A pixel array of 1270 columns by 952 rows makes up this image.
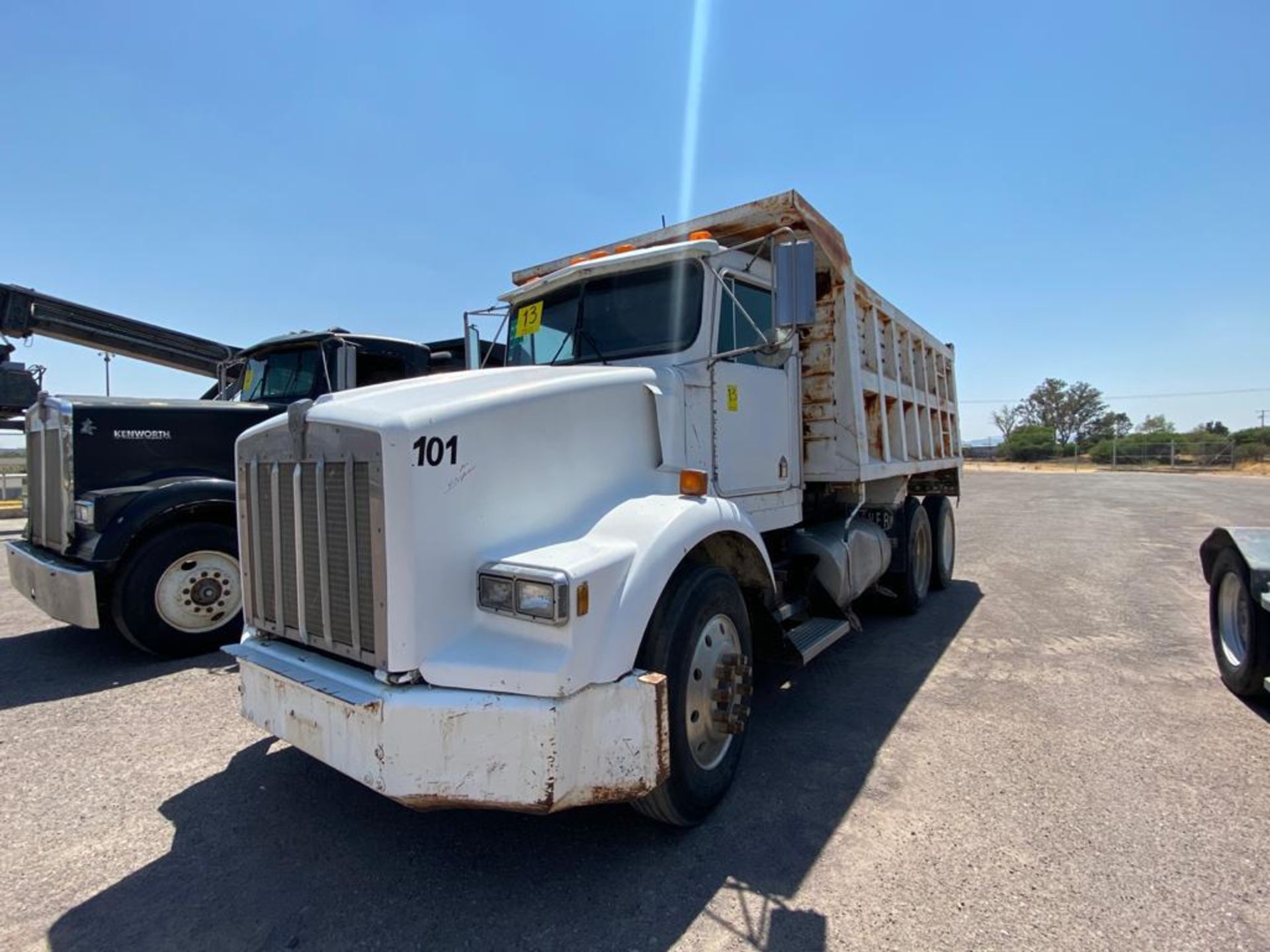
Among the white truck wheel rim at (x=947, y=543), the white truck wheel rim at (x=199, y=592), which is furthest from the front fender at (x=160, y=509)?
the white truck wheel rim at (x=947, y=543)

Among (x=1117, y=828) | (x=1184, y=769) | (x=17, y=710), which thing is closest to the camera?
(x=1117, y=828)

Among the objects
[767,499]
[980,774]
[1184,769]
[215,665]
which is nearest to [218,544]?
[215,665]

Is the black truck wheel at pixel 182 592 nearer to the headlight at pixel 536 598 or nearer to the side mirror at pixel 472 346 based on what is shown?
the side mirror at pixel 472 346

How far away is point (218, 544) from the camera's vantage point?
518 centimetres

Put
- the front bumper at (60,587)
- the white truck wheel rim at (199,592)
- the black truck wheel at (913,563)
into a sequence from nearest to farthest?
the front bumper at (60,587)
the white truck wheel rim at (199,592)
the black truck wheel at (913,563)

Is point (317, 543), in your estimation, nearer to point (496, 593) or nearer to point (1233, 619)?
point (496, 593)

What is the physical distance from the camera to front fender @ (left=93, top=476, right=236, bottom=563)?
185 inches

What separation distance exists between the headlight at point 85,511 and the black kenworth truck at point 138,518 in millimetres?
11

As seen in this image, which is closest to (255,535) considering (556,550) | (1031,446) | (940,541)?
(556,550)

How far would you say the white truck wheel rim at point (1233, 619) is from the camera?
424 cm

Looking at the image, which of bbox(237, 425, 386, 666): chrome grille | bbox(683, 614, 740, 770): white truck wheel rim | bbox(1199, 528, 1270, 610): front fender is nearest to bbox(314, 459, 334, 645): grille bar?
bbox(237, 425, 386, 666): chrome grille

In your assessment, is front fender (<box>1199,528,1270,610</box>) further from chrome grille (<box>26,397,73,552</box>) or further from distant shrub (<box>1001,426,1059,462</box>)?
distant shrub (<box>1001,426,1059,462</box>)

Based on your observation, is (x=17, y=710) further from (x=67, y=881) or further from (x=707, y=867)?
(x=707, y=867)

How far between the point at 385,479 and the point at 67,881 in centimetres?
200
